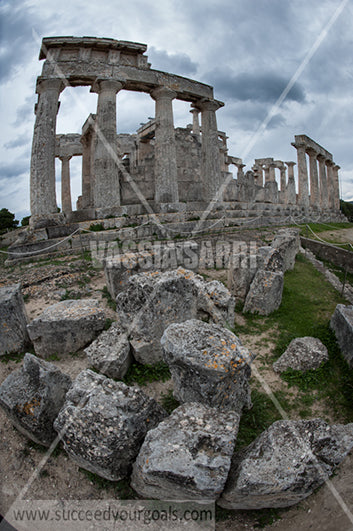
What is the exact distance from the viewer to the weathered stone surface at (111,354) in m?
4.35

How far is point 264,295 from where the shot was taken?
21.5 feet

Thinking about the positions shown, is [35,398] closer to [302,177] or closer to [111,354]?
[111,354]

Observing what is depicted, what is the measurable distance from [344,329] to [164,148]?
11.8 meters

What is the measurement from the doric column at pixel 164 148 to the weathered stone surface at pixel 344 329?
1027 cm

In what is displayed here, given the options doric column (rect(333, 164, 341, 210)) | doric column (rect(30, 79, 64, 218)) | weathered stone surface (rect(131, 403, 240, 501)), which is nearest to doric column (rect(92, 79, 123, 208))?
doric column (rect(30, 79, 64, 218))

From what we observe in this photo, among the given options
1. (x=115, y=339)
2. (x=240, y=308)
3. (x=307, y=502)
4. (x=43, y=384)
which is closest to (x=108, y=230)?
(x=240, y=308)

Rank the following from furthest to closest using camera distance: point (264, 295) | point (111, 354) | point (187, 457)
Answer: point (264, 295) < point (111, 354) < point (187, 457)

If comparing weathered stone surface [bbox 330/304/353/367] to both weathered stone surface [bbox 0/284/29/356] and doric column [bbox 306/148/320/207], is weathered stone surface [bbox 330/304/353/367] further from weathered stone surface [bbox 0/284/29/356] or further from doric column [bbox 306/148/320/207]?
doric column [bbox 306/148/320/207]

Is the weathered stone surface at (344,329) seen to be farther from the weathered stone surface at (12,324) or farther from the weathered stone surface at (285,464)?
the weathered stone surface at (12,324)

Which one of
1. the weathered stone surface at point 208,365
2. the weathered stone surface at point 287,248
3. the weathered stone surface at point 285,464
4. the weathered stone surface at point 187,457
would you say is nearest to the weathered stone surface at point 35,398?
the weathered stone surface at point 187,457

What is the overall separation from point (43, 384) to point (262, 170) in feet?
118

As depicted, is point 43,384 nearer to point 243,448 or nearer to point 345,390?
point 243,448

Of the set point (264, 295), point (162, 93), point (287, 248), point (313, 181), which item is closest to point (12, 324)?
point (264, 295)

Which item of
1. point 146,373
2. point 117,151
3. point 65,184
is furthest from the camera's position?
point 65,184
